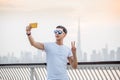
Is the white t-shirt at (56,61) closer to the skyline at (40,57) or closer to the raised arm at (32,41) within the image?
the raised arm at (32,41)

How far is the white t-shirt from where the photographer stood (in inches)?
134

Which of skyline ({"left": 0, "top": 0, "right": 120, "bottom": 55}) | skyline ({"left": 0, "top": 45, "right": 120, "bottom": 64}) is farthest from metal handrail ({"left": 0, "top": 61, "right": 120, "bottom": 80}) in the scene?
skyline ({"left": 0, "top": 0, "right": 120, "bottom": 55})

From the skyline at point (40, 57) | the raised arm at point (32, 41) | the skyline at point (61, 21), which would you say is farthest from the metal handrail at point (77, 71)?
the skyline at point (61, 21)

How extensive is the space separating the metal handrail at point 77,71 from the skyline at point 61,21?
2.86 m

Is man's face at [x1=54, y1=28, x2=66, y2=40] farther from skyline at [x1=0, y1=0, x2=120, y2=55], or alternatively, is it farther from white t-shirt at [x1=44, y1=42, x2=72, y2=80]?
skyline at [x1=0, y1=0, x2=120, y2=55]

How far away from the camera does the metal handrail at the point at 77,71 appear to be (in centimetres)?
624

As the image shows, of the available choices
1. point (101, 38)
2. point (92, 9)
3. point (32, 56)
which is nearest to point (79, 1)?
point (92, 9)

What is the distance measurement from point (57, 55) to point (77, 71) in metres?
4.05

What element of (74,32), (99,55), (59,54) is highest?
(59,54)

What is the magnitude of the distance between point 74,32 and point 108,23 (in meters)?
1.07

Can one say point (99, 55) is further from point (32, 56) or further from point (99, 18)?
point (32, 56)

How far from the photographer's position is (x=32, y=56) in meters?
11.5

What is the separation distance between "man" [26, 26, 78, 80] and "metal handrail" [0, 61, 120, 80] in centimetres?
241

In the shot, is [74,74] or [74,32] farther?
[74,32]
